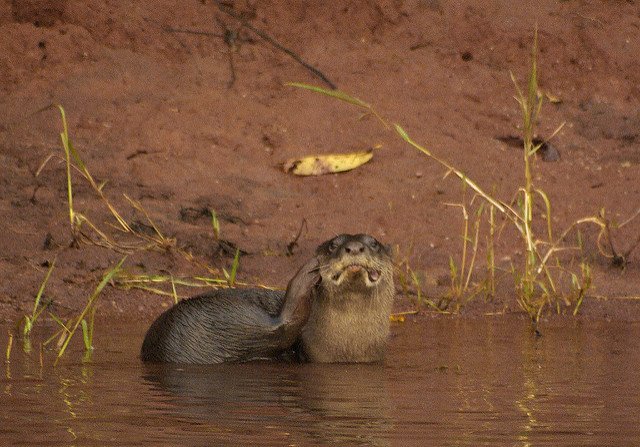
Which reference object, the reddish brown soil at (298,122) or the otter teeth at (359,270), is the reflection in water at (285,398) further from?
the reddish brown soil at (298,122)

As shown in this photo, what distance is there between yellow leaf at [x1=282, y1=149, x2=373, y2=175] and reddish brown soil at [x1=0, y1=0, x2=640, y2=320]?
7 centimetres

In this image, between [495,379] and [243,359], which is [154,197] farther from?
Answer: [495,379]

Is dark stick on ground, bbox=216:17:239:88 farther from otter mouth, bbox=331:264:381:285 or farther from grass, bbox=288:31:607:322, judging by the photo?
otter mouth, bbox=331:264:381:285

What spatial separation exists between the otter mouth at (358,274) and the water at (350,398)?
0.96 ft

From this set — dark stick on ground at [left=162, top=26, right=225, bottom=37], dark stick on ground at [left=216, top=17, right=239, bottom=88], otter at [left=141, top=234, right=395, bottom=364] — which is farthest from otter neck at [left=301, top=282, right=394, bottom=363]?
dark stick on ground at [left=162, top=26, right=225, bottom=37]

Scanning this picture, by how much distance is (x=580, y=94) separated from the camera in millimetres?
9609

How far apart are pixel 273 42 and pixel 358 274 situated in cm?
502

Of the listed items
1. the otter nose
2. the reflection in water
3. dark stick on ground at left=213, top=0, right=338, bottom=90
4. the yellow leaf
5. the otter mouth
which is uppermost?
dark stick on ground at left=213, top=0, right=338, bottom=90

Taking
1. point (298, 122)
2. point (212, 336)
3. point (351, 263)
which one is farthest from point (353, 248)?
point (298, 122)

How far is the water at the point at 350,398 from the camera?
10.1 ft

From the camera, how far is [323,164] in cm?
844

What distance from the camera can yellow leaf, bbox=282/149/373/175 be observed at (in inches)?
329

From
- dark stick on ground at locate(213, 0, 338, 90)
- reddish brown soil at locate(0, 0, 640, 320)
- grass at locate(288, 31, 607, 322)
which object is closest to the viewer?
grass at locate(288, 31, 607, 322)

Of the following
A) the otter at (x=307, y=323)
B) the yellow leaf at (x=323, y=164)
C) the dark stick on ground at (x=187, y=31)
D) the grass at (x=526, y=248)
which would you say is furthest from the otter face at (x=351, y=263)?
the dark stick on ground at (x=187, y=31)
